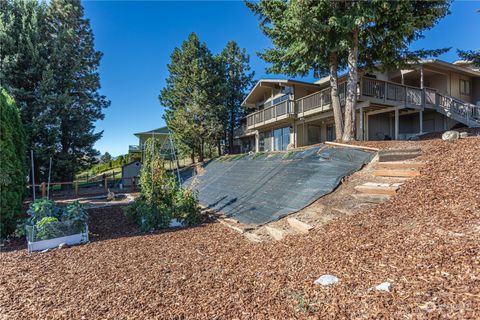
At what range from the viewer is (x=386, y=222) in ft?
12.3

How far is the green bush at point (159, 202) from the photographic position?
19.7 ft

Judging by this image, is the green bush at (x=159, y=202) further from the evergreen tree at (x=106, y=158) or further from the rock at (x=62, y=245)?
the evergreen tree at (x=106, y=158)

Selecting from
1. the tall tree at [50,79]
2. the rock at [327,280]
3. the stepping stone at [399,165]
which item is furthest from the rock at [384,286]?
the tall tree at [50,79]

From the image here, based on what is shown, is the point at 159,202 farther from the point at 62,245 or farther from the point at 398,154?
the point at 398,154

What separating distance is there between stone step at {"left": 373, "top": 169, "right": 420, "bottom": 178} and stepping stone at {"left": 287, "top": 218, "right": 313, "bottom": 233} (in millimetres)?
2405

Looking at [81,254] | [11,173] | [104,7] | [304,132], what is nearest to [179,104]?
[304,132]

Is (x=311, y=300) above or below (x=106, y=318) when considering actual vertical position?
above

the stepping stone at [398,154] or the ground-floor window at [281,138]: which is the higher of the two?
the ground-floor window at [281,138]

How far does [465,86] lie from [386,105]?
270 inches

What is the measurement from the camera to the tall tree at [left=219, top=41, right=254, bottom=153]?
24547 millimetres

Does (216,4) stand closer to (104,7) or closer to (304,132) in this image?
(104,7)

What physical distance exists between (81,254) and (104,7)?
9130 mm

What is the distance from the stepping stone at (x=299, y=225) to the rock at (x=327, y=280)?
1640 millimetres

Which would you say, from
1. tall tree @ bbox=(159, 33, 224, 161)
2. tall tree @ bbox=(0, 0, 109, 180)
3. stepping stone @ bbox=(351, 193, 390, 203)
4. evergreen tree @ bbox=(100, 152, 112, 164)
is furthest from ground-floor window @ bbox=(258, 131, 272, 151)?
evergreen tree @ bbox=(100, 152, 112, 164)
